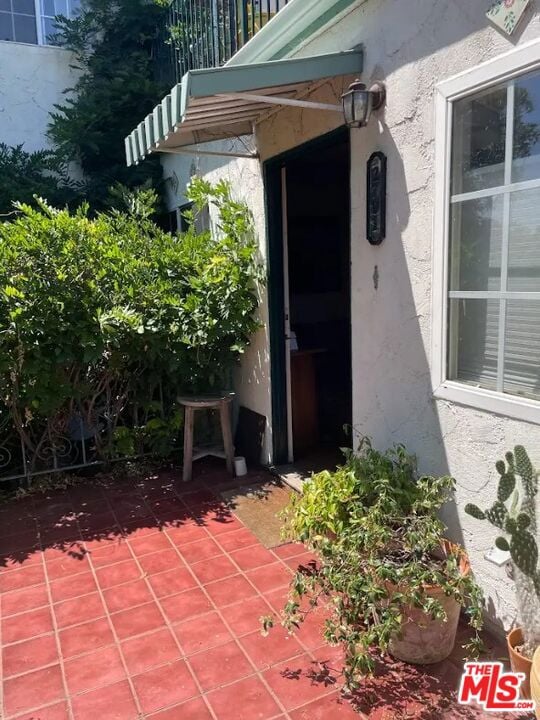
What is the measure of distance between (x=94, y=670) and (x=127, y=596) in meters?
0.58

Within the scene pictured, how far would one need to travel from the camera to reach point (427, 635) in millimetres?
2396

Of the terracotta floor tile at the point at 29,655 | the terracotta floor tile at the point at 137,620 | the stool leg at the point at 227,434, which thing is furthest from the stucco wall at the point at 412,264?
the terracotta floor tile at the point at 29,655

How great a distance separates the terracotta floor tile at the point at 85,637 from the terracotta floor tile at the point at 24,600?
35 centimetres

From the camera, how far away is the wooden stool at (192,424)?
181 inches

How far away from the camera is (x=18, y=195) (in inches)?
279

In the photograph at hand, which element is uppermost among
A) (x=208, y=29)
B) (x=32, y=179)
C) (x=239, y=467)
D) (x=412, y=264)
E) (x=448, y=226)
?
(x=208, y=29)

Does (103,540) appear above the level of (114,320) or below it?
below

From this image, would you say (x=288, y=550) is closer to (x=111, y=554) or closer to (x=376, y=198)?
(x=111, y=554)

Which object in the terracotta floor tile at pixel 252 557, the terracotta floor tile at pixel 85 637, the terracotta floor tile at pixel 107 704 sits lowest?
the terracotta floor tile at pixel 107 704

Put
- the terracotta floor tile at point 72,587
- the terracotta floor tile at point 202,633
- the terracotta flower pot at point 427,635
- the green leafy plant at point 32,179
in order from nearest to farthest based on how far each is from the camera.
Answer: the terracotta flower pot at point 427,635 → the terracotta floor tile at point 202,633 → the terracotta floor tile at point 72,587 → the green leafy plant at point 32,179

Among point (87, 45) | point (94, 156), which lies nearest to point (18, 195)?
point (94, 156)

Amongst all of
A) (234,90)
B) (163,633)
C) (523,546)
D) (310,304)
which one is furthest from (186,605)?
(310,304)

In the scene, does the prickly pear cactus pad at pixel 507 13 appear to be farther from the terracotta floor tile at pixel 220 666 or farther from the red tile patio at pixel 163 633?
the terracotta floor tile at pixel 220 666

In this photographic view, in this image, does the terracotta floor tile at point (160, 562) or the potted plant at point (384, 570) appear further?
the terracotta floor tile at point (160, 562)
